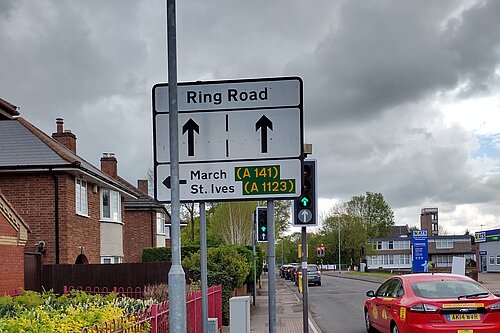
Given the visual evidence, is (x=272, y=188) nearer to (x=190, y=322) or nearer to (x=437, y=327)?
(x=190, y=322)

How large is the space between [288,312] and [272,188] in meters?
19.2

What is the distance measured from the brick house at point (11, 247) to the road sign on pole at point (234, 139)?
1177 cm

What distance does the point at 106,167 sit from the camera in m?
40.4

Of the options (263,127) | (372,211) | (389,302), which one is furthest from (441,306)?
(372,211)

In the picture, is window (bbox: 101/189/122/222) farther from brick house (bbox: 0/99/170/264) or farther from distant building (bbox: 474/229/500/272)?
distant building (bbox: 474/229/500/272)

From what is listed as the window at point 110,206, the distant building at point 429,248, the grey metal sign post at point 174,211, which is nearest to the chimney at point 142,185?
the window at point 110,206

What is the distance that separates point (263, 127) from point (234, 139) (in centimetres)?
→ 29

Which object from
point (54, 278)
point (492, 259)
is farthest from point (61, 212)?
point (492, 259)

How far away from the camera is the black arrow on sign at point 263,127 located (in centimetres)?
614

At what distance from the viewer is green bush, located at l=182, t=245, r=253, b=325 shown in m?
18.1

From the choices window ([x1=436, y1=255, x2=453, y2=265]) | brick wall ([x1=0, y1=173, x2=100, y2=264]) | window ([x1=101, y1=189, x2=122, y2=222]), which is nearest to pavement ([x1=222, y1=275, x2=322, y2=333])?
brick wall ([x1=0, y1=173, x2=100, y2=264])

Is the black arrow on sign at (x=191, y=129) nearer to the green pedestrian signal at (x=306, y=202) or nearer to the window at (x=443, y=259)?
the green pedestrian signal at (x=306, y=202)

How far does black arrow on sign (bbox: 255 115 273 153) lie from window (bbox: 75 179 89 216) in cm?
1913

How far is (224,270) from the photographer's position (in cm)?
1861
